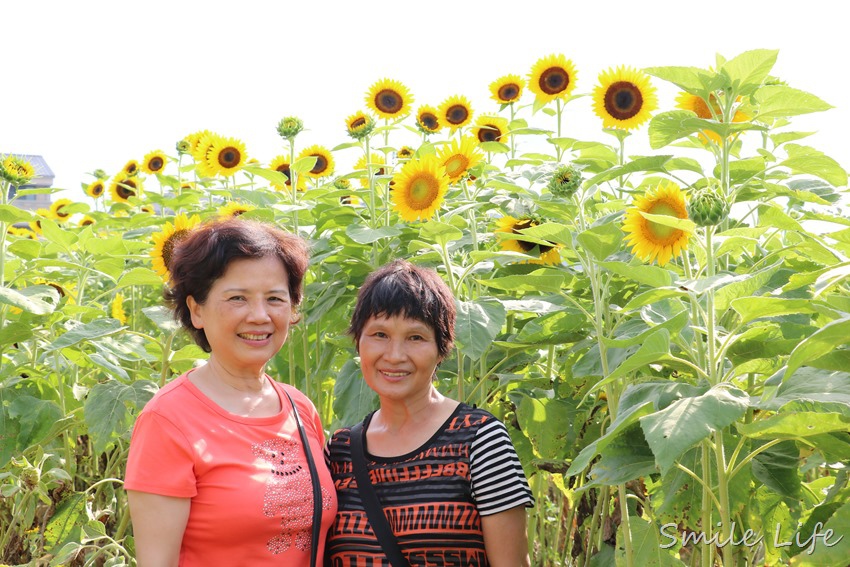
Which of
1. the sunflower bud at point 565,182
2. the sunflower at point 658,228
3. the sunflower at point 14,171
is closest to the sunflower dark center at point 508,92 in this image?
the sunflower bud at point 565,182

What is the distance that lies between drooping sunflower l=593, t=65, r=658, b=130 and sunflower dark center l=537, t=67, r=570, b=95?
293mm

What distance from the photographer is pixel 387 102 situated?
4.59m

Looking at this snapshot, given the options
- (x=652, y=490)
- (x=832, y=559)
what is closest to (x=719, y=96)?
(x=652, y=490)

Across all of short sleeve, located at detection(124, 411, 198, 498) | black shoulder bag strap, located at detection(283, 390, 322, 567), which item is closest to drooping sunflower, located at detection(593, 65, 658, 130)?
black shoulder bag strap, located at detection(283, 390, 322, 567)

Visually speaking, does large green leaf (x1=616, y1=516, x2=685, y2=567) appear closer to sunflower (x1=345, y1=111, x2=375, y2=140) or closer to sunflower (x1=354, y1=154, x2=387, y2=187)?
sunflower (x1=354, y1=154, x2=387, y2=187)

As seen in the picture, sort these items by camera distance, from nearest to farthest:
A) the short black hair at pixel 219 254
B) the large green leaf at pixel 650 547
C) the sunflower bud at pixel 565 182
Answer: the short black hair at pixel 219 254 < the large green leaf at pixel 650 547 < the sunflower bud at pixel 565 182

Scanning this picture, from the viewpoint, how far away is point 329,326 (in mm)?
3322

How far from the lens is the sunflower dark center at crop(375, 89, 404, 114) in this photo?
180 inches

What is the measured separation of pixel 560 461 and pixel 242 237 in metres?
1.07

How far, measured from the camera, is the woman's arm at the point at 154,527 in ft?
6.17

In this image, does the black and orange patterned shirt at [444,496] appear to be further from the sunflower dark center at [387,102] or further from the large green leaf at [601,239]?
the sunflower dark center at [387,102]

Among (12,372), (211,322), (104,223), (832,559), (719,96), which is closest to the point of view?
(832,559)

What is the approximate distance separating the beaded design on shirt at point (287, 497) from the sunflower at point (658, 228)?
88 centimetres

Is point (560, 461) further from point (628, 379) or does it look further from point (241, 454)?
point (241, 454)
